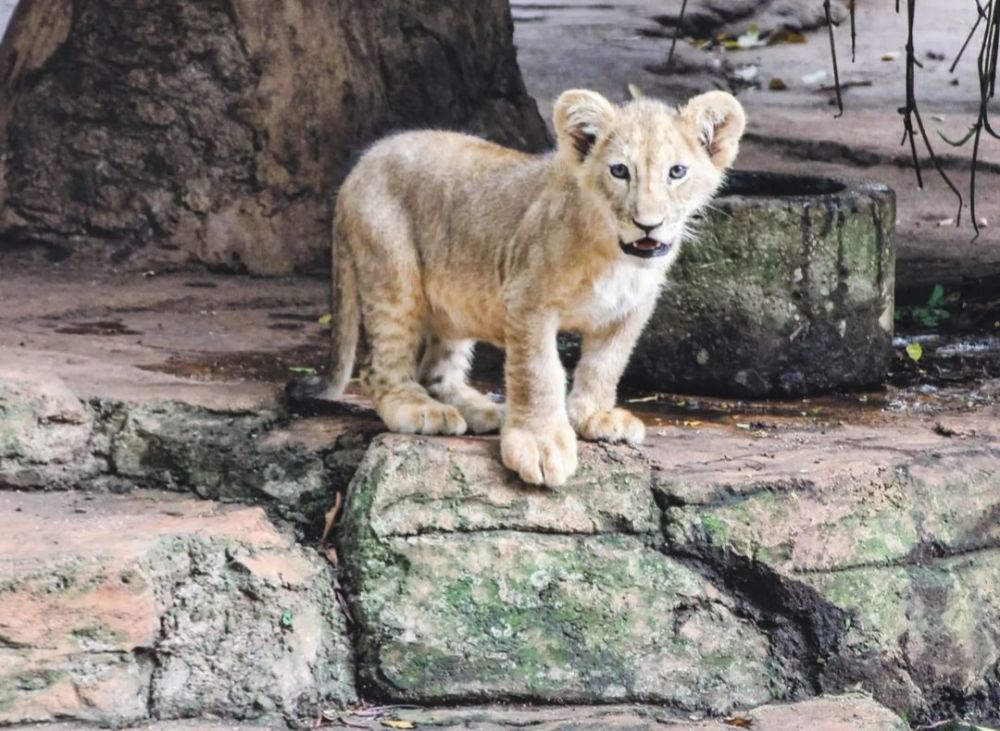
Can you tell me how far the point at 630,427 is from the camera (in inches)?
193

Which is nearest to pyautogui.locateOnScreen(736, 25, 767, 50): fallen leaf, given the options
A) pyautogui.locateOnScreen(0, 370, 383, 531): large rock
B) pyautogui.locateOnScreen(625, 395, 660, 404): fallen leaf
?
pyautogui.locateOnScreen(625, 395, 660, 404): fallen leaf

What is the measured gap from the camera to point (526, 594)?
15.3 feet

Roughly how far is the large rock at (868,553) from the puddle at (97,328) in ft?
8.86

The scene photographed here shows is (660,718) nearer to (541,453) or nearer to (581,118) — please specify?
(541,453)

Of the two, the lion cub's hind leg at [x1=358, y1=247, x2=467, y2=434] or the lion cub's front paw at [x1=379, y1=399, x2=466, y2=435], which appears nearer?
the lion cub's front paw at [x1=379, y1=399, x2=466, y2=435]

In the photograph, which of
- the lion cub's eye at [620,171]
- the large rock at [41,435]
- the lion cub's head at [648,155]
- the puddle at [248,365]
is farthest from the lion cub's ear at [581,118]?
the large rock at [41,435]

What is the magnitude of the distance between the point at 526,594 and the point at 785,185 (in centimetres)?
254

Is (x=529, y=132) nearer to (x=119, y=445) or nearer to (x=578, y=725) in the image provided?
(x=119, y=445)

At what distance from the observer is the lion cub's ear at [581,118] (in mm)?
4645

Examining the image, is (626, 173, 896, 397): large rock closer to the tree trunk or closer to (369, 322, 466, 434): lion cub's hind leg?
(369, 322, 466, 434): lion cub's hind leg

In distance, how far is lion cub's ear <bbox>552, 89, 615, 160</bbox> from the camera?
15.2 ft

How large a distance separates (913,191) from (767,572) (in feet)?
18.9

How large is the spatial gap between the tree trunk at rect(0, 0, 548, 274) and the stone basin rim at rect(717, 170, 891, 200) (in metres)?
2.39

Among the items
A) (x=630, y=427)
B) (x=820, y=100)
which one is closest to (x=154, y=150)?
(x=630, y=427)
